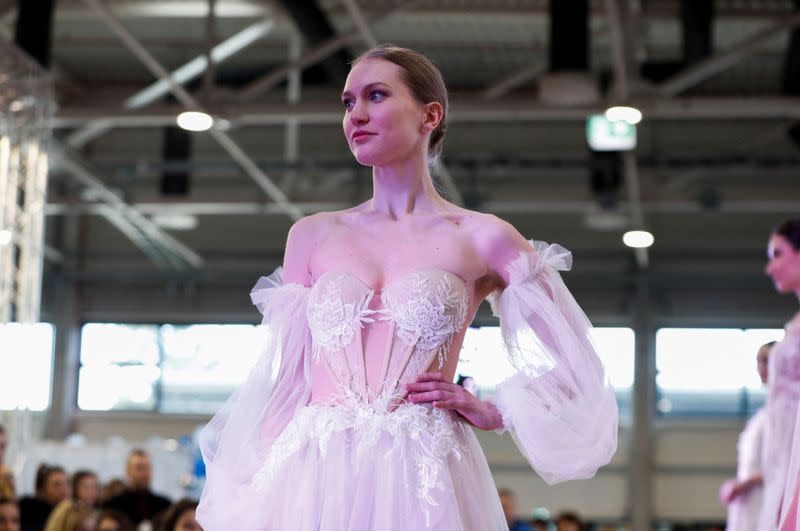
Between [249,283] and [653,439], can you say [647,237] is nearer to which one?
[653,439]

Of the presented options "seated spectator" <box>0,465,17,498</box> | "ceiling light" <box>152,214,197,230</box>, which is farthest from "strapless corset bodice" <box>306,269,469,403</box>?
"ceiling light" <box>152,214,197,230</box>

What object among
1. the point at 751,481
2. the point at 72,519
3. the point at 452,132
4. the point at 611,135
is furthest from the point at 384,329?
the point at 452,132

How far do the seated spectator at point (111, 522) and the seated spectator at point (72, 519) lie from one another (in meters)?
0.05

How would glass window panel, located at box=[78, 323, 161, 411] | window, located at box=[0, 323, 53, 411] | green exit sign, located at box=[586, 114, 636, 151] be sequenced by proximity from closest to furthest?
1. window, located at box=[0, 323, 53, 411]
2. green exit sign, located at box=[586, 114, 636, 151]
3. glass window panel, located at box=[78, 323, 161, 411]

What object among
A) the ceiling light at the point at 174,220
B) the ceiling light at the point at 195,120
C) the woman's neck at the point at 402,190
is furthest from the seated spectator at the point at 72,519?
the ceiling light at the point at 174,220

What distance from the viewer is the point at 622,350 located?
17844 mm

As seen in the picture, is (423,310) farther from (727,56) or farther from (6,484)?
(727,56)

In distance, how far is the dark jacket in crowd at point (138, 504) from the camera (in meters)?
9.00

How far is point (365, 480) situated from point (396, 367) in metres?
0.20

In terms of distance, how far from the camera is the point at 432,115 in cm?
241

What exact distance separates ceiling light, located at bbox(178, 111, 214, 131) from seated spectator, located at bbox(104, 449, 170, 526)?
2.46 m

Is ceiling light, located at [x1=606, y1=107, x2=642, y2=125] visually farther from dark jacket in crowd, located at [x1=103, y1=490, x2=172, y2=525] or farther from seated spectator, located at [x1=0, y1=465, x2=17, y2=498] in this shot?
seated spectator, located at [x1=0, y1=465, x2=17, y2=498]

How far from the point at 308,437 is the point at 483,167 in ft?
44.8

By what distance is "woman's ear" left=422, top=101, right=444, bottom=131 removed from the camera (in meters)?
2.40
